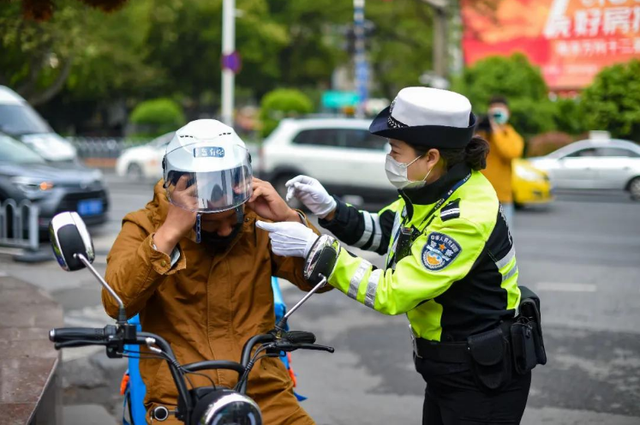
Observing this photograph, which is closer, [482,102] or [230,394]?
[230,394]

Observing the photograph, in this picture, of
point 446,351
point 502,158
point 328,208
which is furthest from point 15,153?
point 446,351

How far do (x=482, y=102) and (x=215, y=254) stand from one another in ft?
75.0

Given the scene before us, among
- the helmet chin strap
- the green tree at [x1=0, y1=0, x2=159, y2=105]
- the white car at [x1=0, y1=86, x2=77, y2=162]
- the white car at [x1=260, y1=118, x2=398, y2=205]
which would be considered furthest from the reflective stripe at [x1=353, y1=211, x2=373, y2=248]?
the white car at [x1=0, y1=86, x2=77, y2=162]

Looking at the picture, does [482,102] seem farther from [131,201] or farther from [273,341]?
[273,341]

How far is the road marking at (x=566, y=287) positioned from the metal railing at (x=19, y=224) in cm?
578

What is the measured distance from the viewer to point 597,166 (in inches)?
750

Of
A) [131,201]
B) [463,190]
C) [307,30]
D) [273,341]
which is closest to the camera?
[273,341]

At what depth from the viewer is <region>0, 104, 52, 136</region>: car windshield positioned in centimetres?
1439

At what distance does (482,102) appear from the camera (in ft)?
81.9

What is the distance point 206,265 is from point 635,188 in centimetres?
1760

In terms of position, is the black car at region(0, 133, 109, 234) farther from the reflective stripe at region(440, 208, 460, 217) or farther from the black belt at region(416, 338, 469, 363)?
the reflective stripe at region(440, 208, 460, 217)

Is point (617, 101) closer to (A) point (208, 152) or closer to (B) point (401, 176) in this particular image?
(B) point (401, 176)

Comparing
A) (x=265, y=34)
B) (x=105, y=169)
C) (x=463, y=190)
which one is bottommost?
(x=105, y=169)

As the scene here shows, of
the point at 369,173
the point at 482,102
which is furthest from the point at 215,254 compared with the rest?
the point at 482,102
